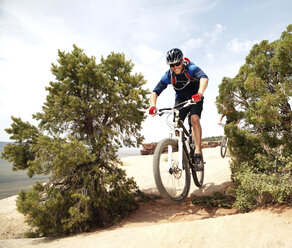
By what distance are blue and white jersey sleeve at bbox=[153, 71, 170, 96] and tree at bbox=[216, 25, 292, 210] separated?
1954mm

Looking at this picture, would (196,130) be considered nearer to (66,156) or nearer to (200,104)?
(200,104)

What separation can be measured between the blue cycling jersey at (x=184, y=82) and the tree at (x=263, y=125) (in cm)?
135

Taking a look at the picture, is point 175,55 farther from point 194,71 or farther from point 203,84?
point 203,84

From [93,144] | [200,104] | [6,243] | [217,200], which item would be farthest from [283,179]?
[6,243]

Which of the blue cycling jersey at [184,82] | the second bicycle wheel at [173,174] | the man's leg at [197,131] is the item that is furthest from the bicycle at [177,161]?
the blue cycling jersey at [184,82]

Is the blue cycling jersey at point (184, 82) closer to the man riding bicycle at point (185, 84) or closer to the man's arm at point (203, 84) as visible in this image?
the man riding bicycle at point (185, 84)

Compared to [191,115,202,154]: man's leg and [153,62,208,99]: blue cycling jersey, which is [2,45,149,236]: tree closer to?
[153,62,208,99]: blue cycling jersey

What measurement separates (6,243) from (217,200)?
7282mm

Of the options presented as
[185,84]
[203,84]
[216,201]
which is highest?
[185,84]

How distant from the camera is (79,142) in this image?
6.98 metres

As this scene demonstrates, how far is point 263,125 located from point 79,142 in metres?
5.63

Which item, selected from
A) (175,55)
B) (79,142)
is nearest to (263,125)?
(175,55)

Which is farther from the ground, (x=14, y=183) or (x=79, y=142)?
(x=79, y=142)

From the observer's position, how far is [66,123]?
8.19 meters
